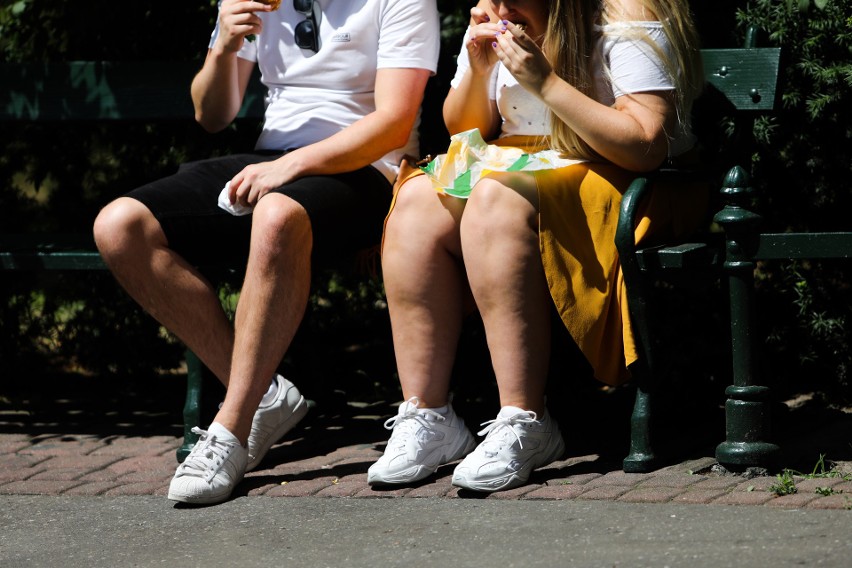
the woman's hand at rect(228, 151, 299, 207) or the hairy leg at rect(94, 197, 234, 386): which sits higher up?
the woman's hand at rect(228, 151, 299, 207)

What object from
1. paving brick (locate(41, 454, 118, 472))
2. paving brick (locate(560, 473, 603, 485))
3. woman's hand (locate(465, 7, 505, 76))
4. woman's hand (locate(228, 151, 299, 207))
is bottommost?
paving brick (locate(41, 454, 118, 472))

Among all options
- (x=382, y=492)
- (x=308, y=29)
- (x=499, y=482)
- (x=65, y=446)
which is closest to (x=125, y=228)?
(x=308, y=29)

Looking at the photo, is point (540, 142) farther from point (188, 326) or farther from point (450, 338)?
point (188, 326)

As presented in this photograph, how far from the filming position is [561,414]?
4.44 meters

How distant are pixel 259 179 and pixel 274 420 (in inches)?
28.3

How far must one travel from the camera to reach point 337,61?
13.6ft

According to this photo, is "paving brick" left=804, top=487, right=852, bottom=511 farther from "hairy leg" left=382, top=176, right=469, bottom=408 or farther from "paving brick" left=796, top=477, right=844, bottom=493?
"hairy leg" left=382, top=176, right=469, bottom=408

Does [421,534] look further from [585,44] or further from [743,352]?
[585,44]

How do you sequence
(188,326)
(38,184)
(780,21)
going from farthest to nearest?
1. (38,184)
2. (780,21)
3. (188,326)

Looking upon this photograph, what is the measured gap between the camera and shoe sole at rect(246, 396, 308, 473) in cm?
396

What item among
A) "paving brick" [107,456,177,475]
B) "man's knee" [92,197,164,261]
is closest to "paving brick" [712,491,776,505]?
"paving brick" [107,456,177,475]

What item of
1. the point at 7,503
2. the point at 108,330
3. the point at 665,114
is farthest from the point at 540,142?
the point at 108,330

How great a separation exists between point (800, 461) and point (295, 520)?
1.40 metres

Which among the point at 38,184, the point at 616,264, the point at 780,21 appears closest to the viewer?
the point at 616,264
